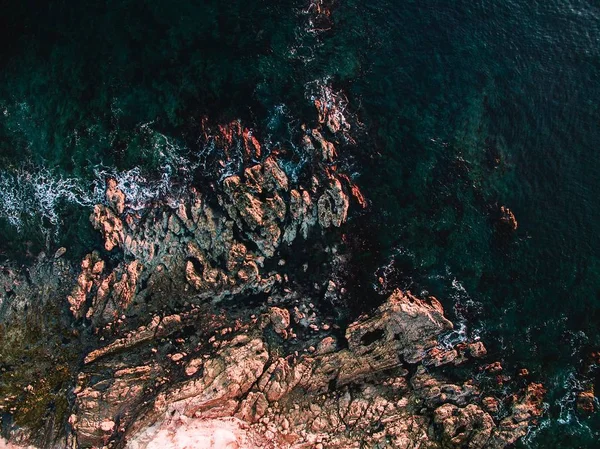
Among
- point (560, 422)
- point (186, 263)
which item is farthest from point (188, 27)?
point (560, 422)

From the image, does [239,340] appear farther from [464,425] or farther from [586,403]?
[586,403]

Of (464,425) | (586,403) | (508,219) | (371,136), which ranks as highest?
(371,136)

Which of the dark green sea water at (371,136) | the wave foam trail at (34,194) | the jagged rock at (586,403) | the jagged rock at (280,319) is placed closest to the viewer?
the jagged rock at (586,403)

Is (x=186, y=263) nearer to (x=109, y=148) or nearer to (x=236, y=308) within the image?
(x=236, y=308)

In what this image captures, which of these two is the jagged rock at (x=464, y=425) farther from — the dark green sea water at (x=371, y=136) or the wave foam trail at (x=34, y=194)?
the wave foam trail at (x=34, y=194)

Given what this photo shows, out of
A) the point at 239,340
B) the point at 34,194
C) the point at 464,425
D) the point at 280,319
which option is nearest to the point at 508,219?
the point at 464,425

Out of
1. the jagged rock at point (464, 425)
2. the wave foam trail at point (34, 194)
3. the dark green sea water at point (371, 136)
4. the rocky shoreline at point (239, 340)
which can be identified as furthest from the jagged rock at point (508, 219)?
the wave foam trail at point (34, 194)

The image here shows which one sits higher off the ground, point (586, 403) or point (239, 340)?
point (239, 340)
